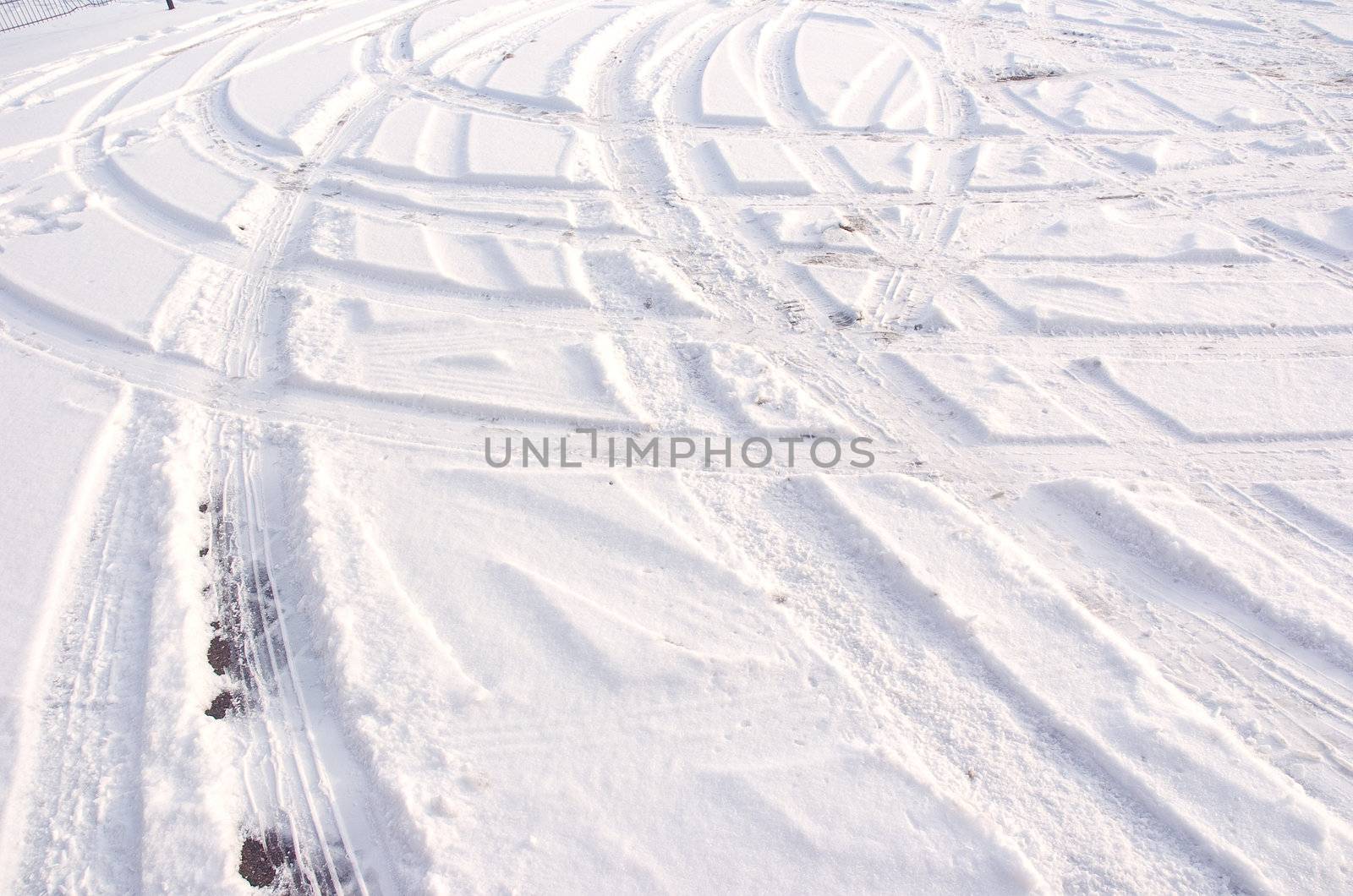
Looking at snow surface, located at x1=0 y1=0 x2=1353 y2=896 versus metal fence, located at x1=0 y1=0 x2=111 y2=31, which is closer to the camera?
snow surface, located at x1=0 y1=0 x2=1353 y2=896

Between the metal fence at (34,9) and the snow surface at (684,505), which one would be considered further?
the metal fence at (34,9)

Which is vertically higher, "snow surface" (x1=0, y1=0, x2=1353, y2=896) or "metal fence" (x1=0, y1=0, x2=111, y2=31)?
"metal fence" (x1=0, y1=0, x2=111, y2=31)

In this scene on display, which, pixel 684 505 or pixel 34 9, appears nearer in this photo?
pixel 684 505

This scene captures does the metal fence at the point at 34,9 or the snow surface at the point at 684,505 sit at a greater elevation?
the metal fence at the point at 34,9

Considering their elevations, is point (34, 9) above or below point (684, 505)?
above
